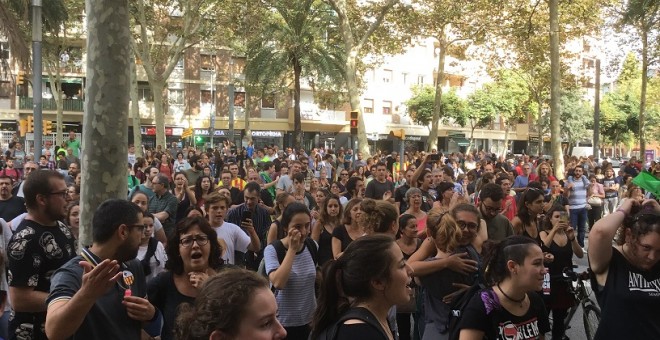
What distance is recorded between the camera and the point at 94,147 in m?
5.48

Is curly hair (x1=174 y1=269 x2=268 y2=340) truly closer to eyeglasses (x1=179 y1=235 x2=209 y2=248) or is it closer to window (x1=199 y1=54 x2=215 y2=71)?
eyeglasses (x1=179 y1=235 x2=209 y2=248)

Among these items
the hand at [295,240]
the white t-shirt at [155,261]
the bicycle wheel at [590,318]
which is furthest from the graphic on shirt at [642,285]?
the white t-shirt at [155,261]

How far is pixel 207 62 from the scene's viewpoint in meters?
46.0

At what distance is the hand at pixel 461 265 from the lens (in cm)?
449

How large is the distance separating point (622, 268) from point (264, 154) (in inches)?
743

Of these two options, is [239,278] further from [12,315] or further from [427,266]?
[427,266]

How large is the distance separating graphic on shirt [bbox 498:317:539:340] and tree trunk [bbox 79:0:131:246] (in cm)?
355

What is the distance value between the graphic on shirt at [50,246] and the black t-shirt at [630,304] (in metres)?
3.22

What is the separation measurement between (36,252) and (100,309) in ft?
2.92

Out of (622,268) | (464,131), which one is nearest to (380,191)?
(622,268)

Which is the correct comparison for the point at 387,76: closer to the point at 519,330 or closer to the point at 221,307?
the point at 519,330

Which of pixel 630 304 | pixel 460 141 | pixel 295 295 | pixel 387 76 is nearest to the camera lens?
pixel 630 304

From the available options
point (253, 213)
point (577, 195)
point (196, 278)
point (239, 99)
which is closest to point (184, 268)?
point (196, 278)

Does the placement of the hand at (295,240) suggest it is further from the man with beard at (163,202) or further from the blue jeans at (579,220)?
the blue jeans at (579,220)
